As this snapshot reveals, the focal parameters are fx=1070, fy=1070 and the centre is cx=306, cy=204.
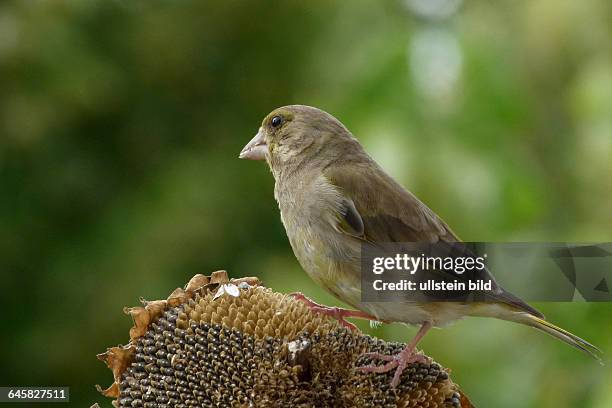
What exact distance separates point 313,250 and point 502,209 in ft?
11.7

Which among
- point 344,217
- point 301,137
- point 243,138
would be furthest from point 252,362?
point 243,138

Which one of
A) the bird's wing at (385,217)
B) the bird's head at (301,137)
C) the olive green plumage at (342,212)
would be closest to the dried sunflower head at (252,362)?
the olive green plumage at (342,212)

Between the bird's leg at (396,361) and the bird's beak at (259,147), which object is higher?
the bird's beak at (259,147)

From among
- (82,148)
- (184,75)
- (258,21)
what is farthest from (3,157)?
(258,21)

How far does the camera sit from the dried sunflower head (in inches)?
86.5

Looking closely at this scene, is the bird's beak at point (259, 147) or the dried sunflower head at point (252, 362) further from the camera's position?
the bird's beak at point (259, 147)

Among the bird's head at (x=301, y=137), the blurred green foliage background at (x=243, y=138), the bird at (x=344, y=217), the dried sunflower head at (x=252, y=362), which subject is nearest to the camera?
the dried sunflower head at (x=252, y=362)

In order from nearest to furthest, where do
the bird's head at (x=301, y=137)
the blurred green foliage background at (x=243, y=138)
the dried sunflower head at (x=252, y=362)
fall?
the dried sunflower head at (x=252, y=362), the bird's head at (x=301, y=137), the blurred green foliage background at (x=243, y=138)

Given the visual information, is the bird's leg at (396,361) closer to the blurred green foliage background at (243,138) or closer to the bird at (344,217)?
the bird at (344,217)

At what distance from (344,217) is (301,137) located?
11.0 inches

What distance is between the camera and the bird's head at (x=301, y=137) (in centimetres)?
279

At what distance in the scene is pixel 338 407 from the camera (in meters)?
2.22

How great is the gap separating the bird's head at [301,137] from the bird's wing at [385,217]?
0.11m

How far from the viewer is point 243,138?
336 inches
